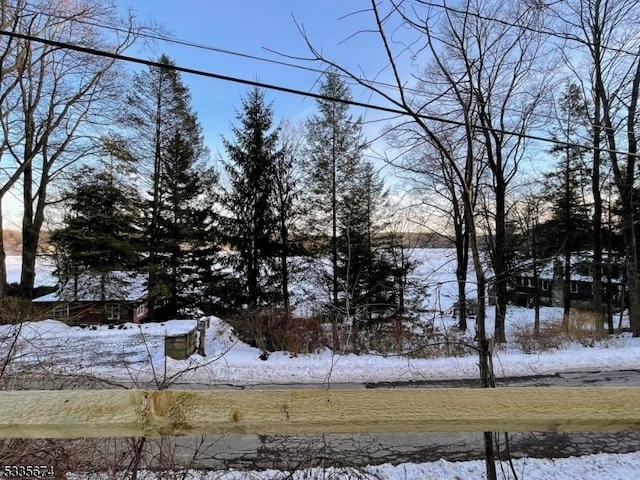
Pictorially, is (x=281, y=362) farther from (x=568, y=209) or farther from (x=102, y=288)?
(x=568, y=209)

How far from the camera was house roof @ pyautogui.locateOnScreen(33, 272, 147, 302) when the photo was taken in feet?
57.4

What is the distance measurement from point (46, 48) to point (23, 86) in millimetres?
2162

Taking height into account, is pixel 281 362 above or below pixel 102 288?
below

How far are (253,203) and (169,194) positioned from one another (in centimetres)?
428

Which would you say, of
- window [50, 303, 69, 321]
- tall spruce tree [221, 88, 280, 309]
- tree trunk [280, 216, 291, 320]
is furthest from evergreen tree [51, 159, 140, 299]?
window [50, 303, 69, 321]

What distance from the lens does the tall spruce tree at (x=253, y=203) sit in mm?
19266

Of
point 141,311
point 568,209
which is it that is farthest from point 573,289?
point 141,311

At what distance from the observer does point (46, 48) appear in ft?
51.1

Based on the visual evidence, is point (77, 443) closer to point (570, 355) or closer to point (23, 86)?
point (570, 355)

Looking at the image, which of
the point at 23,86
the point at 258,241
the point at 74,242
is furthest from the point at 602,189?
the point at 23,86

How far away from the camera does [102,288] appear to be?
18.0m

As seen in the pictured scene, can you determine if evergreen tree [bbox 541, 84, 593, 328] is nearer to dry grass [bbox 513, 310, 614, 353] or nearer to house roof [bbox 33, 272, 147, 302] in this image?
dry grass [bbox 513, 310, 614, 353]

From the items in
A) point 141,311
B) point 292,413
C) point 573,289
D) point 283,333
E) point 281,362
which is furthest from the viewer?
point 573,289

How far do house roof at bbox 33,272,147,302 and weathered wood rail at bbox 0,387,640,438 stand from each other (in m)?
19.4
